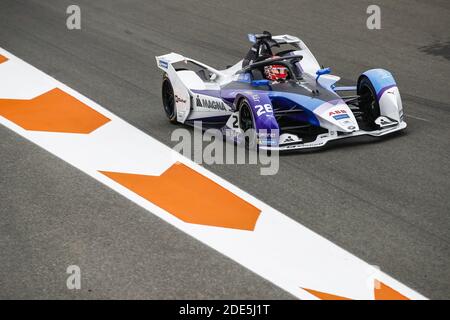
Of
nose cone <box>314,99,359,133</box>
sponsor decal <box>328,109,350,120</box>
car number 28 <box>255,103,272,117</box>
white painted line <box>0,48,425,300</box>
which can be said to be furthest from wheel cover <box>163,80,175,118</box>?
sponsor decal <box>328,109,350,120</box>

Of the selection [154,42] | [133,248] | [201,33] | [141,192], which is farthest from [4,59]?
[133,248]

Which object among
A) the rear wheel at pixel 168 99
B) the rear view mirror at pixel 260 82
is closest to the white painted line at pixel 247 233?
the rear wheel at pixel 168 99

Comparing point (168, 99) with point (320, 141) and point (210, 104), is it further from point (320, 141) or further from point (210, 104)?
point (320, 141)

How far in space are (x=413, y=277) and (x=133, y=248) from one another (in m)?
2.46

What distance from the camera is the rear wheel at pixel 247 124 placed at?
9.69 meters

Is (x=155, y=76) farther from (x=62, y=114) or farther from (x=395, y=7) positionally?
(x=395, y=7)

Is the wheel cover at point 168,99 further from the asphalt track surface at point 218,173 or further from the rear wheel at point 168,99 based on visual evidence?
the asphalt track surface at point 218,173

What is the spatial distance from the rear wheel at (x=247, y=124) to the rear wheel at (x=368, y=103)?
66.7 inches

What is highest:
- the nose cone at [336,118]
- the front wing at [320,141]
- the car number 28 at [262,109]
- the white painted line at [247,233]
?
the car number 28 at [262,109]

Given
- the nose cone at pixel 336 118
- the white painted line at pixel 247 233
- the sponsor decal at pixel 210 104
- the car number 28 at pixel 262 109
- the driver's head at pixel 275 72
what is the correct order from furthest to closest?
1. the driver's head at pixel 275 72
2. the sponsor decal at pixel 210 104
3. the nose cone at pixel 336 118
4. the car number 28 at pixel 262 109
5. the white painted line at pixel 247 233

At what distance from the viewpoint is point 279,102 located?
10.3m

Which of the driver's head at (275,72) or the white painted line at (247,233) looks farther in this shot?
the driver's head at (275,72)

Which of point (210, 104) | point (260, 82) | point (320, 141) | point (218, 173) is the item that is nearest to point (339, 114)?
point (320, 141)

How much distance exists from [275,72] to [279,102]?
0.62 m
